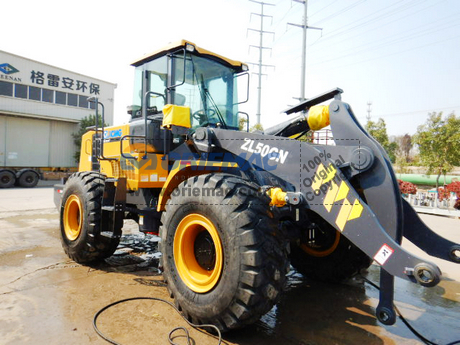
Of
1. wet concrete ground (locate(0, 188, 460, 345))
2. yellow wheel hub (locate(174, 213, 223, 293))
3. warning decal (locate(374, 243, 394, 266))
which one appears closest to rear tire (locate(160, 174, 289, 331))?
yellow wheel hub (locate(174, 213, 223, 293))

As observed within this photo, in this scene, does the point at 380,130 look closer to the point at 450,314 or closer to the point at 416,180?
the point at 416,180

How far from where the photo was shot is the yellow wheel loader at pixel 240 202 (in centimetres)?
276

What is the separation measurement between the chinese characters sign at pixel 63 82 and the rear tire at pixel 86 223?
2561cm

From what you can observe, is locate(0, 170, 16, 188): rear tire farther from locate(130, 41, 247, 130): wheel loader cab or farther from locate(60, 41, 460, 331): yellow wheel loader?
locate(130, 41, 247, 130): wheel loader cab

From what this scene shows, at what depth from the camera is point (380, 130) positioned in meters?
28.7

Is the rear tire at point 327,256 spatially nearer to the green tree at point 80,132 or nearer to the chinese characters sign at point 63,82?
the green tree at point 80,132

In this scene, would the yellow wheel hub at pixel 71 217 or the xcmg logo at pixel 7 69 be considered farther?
the xcmg logo at pixel 7 69

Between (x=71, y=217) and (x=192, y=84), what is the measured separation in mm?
3089

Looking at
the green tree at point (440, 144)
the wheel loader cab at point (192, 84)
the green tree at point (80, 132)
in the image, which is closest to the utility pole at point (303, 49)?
the green tree at point (440, 144)

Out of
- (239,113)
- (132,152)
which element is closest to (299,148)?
(239,113)

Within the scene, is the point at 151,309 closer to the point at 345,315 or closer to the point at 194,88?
the point at 345,315

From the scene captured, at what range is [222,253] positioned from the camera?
2.96 metres

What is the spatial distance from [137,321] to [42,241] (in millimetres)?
4677

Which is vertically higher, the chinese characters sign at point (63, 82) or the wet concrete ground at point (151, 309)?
the chinese characters sign at point (63, 82)
